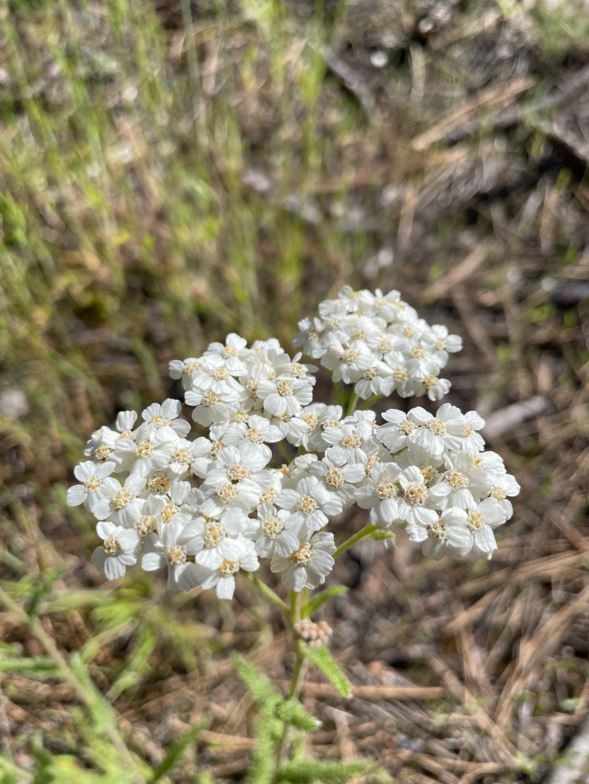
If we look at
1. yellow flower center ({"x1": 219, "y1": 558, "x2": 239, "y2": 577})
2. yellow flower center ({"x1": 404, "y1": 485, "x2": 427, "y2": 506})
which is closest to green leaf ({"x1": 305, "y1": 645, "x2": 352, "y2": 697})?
yellow flower center ({"x1": 219, "y1": 558, "x2": 239, "y2": 577})

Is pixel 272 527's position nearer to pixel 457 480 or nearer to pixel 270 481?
pixel 270 481

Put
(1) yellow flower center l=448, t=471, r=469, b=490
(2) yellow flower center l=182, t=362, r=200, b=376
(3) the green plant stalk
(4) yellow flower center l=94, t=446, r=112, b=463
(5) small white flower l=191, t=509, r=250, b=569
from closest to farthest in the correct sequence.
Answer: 1. (5) small white flower l=191, t=509, r=250, b=569
2. (1) yellow flower center l=448, t=471, r=469, b=490
3. (4) yellow flower center l=94, t=446, r=112, b=463
4. (2) yellow flower center l=182, t=362, r=200, b=376
5. (3) the green plant stalk

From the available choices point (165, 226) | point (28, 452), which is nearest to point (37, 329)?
point (28, 452)

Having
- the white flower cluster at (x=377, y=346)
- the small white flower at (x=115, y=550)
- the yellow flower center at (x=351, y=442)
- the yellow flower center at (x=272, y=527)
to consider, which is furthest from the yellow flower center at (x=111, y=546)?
the white flower cluster at (x=377, y=346)

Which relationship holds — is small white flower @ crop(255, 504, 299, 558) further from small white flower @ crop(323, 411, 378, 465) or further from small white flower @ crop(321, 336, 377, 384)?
small white flower @ crop(321, 336, 377, 384)

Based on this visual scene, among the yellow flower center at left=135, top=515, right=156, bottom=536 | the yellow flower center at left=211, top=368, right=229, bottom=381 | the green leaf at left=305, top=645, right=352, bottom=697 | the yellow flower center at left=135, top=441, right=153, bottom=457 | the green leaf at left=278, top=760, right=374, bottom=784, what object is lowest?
the green leaf at left=278, top=760, right=374, bottom=784

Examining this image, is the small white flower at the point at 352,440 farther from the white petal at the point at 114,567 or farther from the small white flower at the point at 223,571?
the white petal at the point at 114,567

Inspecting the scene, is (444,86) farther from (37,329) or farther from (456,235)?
(37,329)
